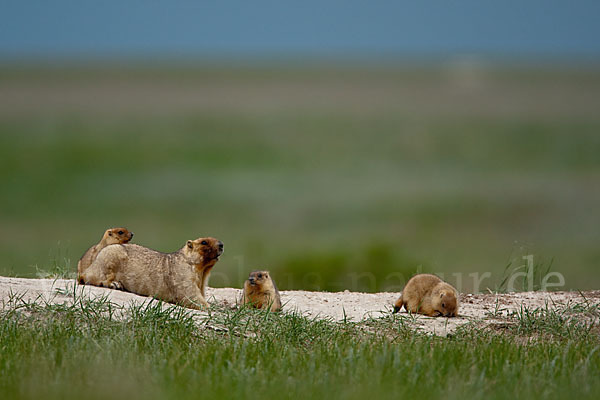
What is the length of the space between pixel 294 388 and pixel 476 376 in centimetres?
152

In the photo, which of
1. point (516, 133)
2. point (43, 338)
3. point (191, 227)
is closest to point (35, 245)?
point (191, 227)

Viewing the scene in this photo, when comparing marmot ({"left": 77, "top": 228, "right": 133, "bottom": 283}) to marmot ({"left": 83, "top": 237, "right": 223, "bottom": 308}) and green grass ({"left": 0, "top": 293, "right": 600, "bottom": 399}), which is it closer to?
marmot ({"left": 83, "top": 237, "right": 223, "bottom": 308})

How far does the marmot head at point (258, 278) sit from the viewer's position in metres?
8.38

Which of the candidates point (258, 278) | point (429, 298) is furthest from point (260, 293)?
point (429, 298)

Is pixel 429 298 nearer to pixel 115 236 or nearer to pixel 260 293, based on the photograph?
pixel 260 293

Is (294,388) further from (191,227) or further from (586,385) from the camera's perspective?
(191,227)

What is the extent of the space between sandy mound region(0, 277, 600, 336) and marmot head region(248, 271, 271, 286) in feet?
1.24

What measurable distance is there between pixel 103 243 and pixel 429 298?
139 inches

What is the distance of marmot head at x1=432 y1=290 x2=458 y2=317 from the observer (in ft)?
27.5

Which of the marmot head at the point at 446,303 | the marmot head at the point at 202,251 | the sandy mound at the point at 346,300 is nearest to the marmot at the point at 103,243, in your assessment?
the sandy mound at the point at 346,300

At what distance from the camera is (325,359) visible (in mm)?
6797

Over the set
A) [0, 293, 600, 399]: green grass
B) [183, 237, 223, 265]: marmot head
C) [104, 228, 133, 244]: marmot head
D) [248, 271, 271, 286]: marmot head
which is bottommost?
[0, 293, 600, 399]: green grass

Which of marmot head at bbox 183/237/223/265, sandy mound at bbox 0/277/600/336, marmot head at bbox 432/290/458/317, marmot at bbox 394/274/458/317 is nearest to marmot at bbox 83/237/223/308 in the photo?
marmot head at bbox 183/237/223/265

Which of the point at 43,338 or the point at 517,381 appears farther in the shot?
the point at 43,338
